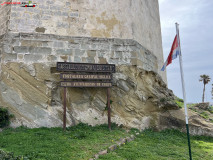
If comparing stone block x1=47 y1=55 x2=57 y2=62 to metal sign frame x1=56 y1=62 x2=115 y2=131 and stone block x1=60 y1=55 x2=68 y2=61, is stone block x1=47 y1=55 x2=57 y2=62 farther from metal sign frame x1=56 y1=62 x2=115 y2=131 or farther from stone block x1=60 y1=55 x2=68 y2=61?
metal sign frame x1=56 y1=62 x2=115 y2=131

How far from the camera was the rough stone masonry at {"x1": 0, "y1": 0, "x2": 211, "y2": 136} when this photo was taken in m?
7.47

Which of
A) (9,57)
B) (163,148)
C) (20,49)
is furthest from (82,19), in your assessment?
(163,148)

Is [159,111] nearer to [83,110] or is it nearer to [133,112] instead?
[133,112]

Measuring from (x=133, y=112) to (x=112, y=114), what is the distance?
0.99 metres

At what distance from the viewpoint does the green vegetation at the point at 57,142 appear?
467 centimetres

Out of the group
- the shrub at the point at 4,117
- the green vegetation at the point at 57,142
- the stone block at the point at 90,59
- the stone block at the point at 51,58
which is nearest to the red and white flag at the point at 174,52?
the stone block at the point at 90,59

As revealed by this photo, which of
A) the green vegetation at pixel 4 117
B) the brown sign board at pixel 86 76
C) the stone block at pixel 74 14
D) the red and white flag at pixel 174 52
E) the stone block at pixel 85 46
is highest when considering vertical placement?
the stone block at pixel 74 14

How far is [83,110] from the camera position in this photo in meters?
7.90

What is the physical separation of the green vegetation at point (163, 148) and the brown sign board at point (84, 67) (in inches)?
116

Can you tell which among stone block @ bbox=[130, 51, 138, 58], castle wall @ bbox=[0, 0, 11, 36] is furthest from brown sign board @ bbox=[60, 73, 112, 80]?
castle wall @ bbox=[0, 0, 11, 36]

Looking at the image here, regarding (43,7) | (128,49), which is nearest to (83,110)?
(128,49)

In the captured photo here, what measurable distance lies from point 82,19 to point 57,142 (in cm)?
546

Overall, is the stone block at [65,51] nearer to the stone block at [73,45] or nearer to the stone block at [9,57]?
the stone block at [73,45]

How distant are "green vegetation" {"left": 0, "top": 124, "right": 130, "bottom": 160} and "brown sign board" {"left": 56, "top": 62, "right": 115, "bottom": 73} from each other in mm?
2191
